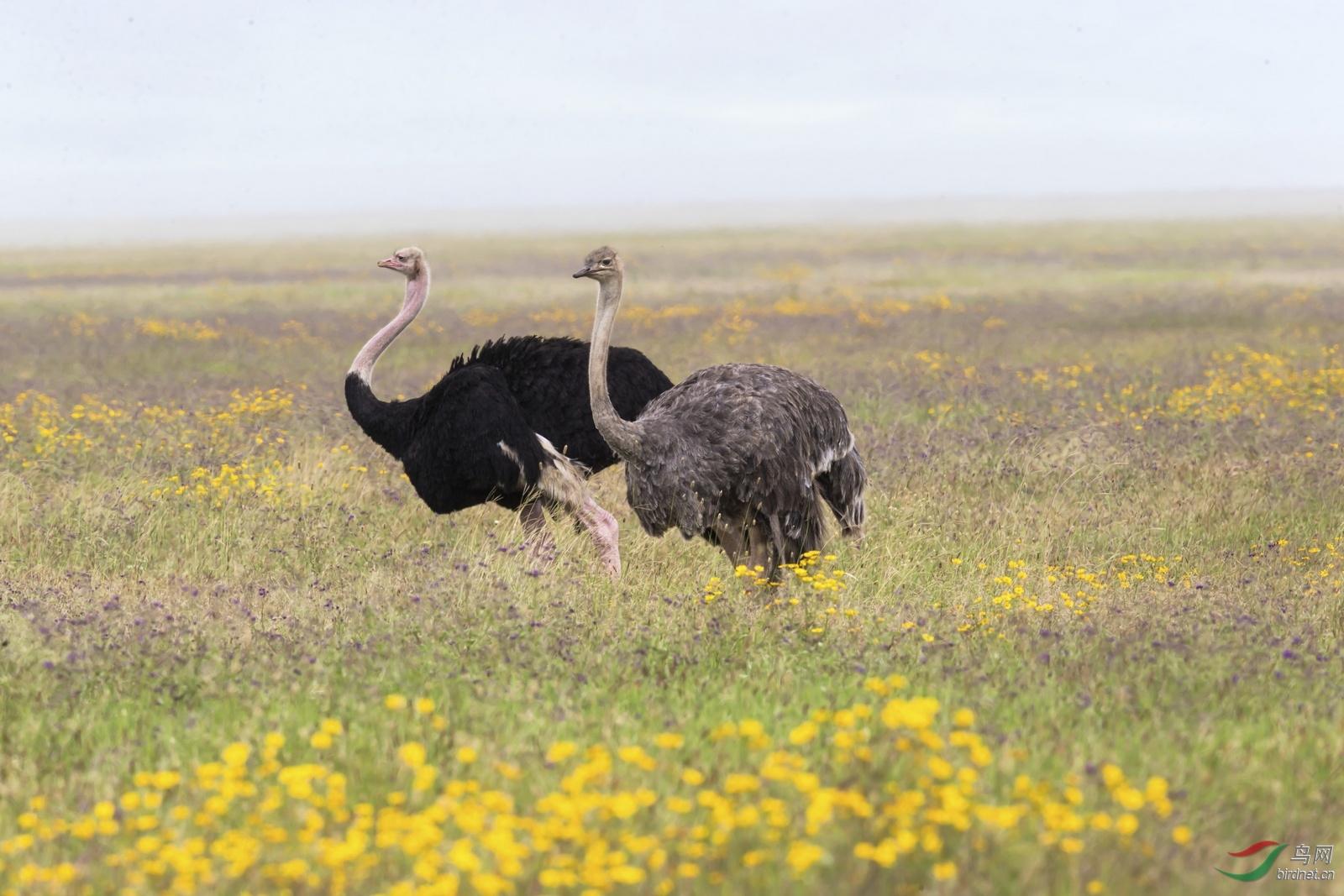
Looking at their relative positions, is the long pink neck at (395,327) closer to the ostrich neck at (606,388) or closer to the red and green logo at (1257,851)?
the ostrich neck at (606,388)

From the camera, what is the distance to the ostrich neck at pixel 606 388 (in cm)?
696

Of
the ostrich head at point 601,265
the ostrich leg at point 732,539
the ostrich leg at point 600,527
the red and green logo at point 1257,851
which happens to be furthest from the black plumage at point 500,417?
the red and green logo at point 1257,851

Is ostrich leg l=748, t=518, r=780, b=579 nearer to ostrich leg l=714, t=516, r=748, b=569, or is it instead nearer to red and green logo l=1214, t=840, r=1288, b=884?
ostrich leg l=714, t=516, r=748, b=569

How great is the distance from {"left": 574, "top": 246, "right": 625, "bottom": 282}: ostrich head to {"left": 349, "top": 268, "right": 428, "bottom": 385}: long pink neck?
1.77 metres

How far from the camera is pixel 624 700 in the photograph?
5.37m

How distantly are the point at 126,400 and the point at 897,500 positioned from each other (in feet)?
27.8

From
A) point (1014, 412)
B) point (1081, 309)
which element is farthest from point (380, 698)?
point (1081, 309)

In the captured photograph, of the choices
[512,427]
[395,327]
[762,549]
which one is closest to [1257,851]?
[762,549]

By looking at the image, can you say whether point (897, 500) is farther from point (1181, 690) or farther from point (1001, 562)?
point (1181, 690)

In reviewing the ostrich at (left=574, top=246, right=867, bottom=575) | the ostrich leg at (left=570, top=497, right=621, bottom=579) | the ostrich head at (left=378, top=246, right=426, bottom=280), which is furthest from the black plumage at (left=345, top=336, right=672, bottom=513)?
the ostrich at (left=574, top=246, right=867, bottom=575)

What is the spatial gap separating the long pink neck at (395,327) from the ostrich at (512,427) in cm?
1

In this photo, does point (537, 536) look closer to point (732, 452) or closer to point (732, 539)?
point (732, 539)

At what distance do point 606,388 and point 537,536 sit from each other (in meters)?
Result: 1.43

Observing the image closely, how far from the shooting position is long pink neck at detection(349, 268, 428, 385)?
28.5ft
